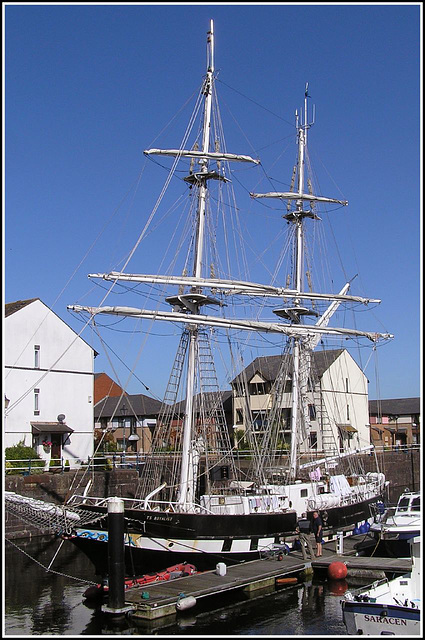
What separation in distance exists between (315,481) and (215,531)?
869cm

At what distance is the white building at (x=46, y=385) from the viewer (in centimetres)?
4628

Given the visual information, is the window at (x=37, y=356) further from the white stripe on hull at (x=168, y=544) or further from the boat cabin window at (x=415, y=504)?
the boat cabin window at (x=415, y=504)

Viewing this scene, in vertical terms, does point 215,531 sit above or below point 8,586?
above

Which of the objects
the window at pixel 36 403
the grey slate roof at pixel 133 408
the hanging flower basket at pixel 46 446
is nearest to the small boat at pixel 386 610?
the hanging flower basket at pixel 46 446

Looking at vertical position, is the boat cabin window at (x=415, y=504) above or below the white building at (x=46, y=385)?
below

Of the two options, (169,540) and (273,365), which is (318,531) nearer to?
(169,540)

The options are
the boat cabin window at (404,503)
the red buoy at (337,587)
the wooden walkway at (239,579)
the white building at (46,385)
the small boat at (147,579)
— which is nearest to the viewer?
the wooden walkway at (239,579)

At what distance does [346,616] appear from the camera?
60.0ft

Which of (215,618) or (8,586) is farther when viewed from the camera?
(8,586)

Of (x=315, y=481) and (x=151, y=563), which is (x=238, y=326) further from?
(x=151, y=563)

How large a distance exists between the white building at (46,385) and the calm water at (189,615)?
20.0 meters

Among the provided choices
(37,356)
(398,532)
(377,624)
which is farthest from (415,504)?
(37,356)

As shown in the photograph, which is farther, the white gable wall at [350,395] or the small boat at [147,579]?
the white gable wall at [350,395]

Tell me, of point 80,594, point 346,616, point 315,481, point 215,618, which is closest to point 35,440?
point 315,481
